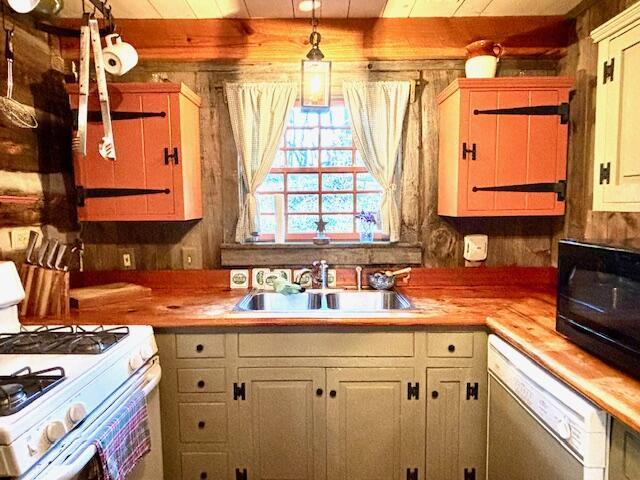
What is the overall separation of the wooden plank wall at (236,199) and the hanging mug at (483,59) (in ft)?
0.76

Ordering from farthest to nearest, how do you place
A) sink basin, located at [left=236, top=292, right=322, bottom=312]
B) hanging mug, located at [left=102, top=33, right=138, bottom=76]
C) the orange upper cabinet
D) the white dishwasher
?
sink basin, located at [left=236, top=292, right=322, bottom=312]
the orange upper cabinet
hanging mug, located at [left=102, top=33, right=138, bottom=76]
the white dishwasher

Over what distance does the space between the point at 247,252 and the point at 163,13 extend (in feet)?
4.66

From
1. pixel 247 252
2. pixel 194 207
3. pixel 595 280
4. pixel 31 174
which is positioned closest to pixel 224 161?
pixel 194 207

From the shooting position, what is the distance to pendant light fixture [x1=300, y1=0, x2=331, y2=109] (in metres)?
2.12

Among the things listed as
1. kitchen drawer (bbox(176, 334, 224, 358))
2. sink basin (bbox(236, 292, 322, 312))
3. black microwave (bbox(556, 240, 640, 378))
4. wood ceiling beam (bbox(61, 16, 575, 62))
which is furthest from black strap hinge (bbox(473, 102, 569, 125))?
kitchen drawer (bbox(176, 334, 224, 358))

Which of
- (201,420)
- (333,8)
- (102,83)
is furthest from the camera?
(333,8)

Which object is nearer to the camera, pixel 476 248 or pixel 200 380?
pixel 200 380

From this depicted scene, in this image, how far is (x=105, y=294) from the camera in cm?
228

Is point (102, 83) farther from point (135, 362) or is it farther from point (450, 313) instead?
point (450, 313)

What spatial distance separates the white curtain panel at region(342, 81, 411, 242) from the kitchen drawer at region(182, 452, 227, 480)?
1.52 m

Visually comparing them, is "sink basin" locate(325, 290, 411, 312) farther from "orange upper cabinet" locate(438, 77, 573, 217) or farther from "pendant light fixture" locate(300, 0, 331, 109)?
"pendant light fixture" locate(300, 0, 331, 109)

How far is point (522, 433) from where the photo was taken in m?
1.62

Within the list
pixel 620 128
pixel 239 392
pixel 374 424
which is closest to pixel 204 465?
pixel 239 392

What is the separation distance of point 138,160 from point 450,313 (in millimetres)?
1779
